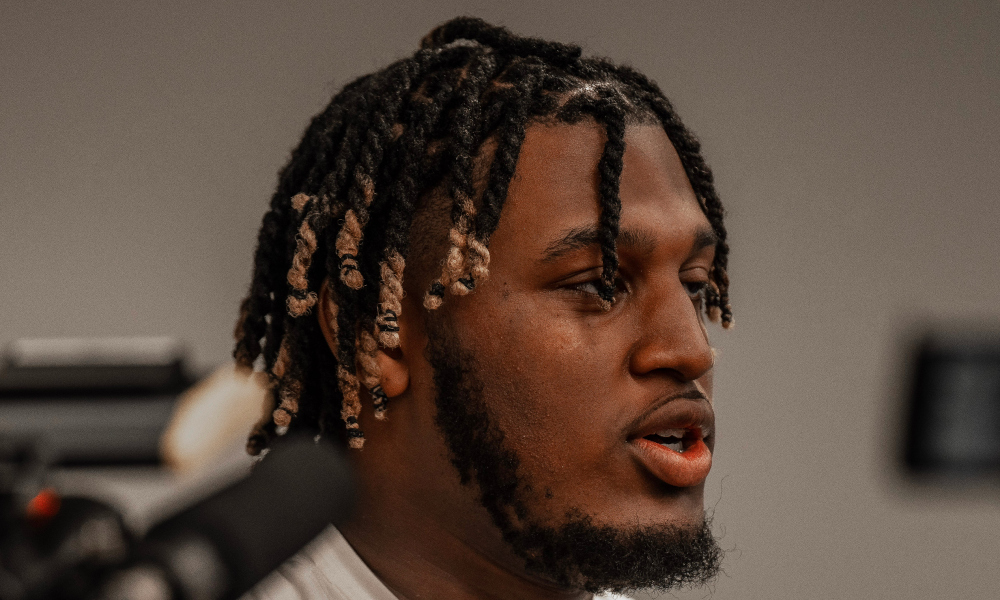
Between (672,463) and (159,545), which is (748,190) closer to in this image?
(672,463)

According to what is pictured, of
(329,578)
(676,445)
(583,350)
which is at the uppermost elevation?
(583,350)

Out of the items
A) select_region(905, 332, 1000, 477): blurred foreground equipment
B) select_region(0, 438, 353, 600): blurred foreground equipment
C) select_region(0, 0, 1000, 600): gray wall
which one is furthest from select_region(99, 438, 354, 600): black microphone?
select_region(905, 332, 1000, 477): blurred foreground equipment

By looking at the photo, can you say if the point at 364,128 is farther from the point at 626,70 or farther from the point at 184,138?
the point at 184,138

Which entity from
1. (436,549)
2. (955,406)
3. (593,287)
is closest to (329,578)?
(436,549)

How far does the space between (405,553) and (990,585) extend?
A: 6.09 feet

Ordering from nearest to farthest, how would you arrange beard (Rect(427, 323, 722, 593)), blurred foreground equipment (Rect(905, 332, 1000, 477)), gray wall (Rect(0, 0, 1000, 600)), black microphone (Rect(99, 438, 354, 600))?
black microphone (Rect(99, 438, 354, 600)) < beard (Rect(427, 323, 722, 593)) < gray wall (Rect(0, 0, 1000, 600)) < blurred foreground equipment (Rect(905, 332, 1000, 477))

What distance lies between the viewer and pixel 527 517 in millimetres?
1027

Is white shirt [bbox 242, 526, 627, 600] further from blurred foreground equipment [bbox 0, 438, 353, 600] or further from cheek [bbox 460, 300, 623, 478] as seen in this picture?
blurred foreground equipment [bbox 0, 438, 353, 600]

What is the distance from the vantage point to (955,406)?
2197 mm

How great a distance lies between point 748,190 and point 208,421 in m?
1.79

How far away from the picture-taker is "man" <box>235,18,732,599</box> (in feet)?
3.34

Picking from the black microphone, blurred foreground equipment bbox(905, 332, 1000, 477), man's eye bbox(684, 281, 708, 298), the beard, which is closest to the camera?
the black microphone

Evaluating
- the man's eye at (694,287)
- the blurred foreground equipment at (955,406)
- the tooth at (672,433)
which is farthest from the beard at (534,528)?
the blurred foreground equipment at (955,406)

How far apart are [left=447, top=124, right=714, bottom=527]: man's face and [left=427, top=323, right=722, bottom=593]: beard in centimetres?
1
